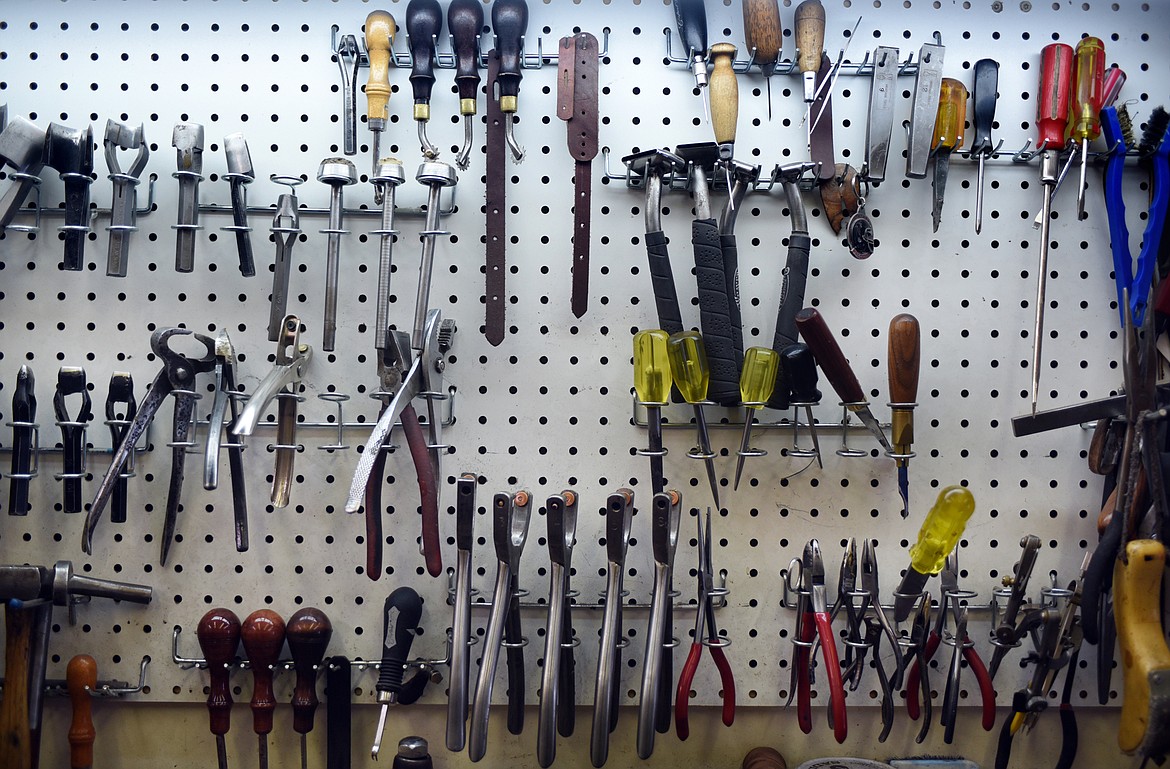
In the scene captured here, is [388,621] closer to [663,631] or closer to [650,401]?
[663,631]

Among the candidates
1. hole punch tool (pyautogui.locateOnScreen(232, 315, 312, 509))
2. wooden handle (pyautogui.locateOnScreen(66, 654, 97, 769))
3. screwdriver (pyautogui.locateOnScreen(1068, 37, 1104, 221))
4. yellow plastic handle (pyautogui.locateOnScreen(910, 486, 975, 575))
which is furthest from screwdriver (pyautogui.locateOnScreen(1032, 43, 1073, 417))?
wooden handle (pyautogui.locateOnScreen(66, 654, 97, 769))

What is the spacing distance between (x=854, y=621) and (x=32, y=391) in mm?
1387

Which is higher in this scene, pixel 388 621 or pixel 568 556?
pixel 568 556

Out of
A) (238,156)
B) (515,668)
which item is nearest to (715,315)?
(515,668)

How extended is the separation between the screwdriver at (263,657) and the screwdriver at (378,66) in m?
0.74

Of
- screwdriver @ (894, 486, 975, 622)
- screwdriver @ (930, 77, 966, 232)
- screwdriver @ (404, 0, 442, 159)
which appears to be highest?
screwdriver @ (404, 0, 442, 159)

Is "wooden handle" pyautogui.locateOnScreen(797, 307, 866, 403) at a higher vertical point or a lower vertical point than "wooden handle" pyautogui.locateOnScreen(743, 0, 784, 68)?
lower

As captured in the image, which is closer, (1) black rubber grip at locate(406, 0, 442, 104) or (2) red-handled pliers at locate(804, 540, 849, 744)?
(2) red-handled pliers at locate(804, 540, 849, 744)

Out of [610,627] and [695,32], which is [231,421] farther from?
[695,32]

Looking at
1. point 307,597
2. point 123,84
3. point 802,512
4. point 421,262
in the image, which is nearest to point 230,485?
point 307,597

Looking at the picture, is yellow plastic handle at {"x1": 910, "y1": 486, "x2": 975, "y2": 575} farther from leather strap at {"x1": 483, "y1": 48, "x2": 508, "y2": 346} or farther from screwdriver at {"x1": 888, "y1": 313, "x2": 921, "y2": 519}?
leather strap at {"x1": 483, "y1": 48, "x2": 508, "y2": 346}

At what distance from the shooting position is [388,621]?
1.46 m

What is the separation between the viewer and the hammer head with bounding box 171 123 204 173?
1.40 meters

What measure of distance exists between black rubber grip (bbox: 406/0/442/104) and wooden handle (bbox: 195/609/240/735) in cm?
92
